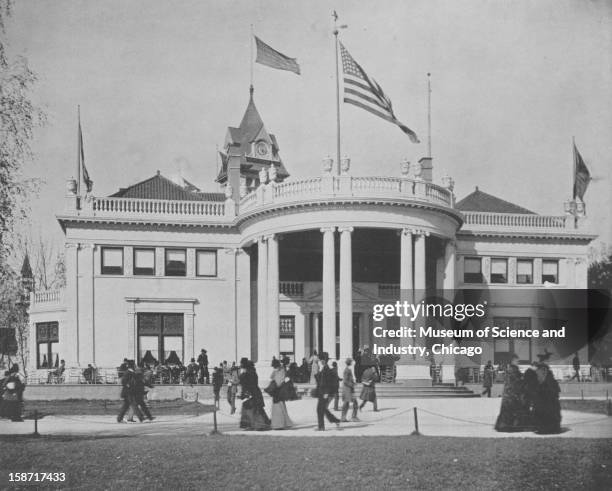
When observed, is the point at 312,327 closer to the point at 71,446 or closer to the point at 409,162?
the point at 409,162

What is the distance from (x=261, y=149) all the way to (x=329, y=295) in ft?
135

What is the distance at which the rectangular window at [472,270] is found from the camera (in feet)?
150

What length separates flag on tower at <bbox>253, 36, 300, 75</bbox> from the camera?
34438mm

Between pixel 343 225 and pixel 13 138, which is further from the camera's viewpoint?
pixel 343 225

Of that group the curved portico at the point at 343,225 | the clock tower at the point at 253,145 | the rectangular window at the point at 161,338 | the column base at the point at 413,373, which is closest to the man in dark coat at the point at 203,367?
the curved portico at the point at 343,225

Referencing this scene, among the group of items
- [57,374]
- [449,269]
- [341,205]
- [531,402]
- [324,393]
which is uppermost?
[341,205]

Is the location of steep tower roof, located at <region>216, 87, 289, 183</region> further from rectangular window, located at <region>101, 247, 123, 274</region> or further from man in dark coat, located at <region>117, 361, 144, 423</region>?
man in dark coat, located at <region>117, 361, 144, 423</region>

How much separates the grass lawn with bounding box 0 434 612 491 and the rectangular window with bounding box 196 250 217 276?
78.8 ft

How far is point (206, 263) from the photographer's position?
44000 millimetres

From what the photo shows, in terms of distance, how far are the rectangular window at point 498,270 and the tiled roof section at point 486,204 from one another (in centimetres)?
393

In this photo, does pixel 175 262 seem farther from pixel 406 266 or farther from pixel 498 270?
pixel 498 270

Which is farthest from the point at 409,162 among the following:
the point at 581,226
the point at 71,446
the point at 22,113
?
the point at 71,446

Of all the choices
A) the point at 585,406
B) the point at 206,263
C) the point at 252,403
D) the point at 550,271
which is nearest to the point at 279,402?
the point at 252,403

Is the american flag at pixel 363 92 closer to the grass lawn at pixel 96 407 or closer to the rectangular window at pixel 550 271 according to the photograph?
the grass lawn at pixel 96 407
